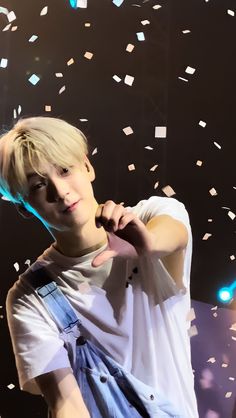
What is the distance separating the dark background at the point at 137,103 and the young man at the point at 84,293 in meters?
Answer: 0.38

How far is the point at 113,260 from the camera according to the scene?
3.87ft

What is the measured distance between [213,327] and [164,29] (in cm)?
80

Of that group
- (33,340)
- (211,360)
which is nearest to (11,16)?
(33,340)

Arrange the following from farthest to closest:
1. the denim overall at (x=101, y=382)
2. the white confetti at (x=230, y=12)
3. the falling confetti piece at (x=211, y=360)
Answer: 1. the white confetti at (x=230, y=12)
2. the falling confetti piece at (x=211, y=360)
3. the denim overall at (x=101, y=382)

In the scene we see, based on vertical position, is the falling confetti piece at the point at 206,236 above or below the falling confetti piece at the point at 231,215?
below

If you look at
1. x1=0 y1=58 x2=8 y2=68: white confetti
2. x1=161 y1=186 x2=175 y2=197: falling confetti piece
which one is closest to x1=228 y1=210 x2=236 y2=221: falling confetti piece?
x1=161 y1=186 x2=175 y2=197: falling confetti piece

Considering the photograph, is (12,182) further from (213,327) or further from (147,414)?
(213,327)

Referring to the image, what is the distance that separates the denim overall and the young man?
0.01 metres

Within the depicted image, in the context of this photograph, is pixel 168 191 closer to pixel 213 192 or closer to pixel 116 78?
pixel 213 192

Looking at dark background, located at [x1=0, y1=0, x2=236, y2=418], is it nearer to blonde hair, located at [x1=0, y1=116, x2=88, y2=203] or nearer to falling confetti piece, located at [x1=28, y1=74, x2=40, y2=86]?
falling confetti piece, located at [x1=28, y1=74, x2=40, y2=86]

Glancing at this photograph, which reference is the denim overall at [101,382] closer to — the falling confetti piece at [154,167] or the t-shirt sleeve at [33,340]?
the t-shirt sleeve at [33,340]

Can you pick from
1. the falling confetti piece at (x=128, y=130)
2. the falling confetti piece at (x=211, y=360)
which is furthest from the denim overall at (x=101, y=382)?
the falling confetti piece at (x=128, y=130)

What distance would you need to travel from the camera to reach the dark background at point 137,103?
5.09 ft

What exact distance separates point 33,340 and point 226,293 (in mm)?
588
